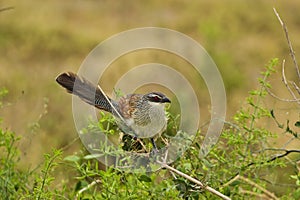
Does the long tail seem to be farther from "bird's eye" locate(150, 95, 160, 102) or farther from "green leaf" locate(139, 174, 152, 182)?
"green leaf" locate(139, 174, 152, 182)

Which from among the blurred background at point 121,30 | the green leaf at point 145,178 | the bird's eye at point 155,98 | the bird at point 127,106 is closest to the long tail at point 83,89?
the bird at point 127,106

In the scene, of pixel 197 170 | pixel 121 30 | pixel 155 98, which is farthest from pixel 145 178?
pixel 121 30

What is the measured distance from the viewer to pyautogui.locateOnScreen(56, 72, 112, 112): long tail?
6.89 ft

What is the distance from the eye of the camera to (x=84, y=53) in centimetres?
1118

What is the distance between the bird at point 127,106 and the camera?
6.66 ft

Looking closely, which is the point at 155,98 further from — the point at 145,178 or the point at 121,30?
the point at 121,30

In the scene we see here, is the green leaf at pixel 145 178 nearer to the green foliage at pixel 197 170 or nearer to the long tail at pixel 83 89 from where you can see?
the green foliage at pixel 197 170

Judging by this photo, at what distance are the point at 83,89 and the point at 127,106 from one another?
16 centimetres

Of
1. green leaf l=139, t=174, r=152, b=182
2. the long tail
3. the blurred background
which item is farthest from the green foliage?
the blurred background

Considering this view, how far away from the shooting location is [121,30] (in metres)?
11.6

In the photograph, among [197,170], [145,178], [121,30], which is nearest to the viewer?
[145,178]

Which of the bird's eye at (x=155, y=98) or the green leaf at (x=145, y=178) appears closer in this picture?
the green leaf at (x=145, y=178)

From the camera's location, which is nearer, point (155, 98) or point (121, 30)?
point (155, 98)

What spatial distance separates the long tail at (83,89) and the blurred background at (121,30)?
18.7 ft
